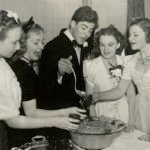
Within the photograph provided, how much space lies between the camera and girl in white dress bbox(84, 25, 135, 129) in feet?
8.82

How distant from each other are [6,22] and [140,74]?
1.28 metres

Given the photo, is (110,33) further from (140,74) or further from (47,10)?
(47,10)

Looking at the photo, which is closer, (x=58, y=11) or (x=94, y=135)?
(x=94, y=135)

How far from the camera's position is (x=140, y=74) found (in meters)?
2.63

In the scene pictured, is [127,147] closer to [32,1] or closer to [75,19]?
[75,19]

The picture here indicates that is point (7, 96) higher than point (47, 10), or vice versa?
point (47, 10)

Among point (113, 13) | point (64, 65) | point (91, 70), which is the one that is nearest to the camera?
point (64, 65)

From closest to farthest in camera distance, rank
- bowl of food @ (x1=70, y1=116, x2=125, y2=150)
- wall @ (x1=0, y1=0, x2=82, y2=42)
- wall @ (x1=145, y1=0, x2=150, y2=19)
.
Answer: bowl of food @ (x1=70, y1=116, x2=125, y2=150), wall @ (x1=0, y1=0, x2=82, y2=42), wall @ (x1=145, y1=0, x2=150, y2=19)

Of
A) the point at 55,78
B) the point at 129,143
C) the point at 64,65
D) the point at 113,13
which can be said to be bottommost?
the point at 129,143

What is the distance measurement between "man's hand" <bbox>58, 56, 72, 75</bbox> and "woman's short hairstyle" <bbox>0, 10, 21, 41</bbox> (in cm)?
92

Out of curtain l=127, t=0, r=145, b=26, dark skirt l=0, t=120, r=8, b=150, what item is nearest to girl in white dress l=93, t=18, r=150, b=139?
dark skirt l=0, t=120, r=8, b=150

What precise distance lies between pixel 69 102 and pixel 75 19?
2.33 ft

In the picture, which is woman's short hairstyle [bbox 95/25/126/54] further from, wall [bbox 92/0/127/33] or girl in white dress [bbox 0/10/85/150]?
wall [bbox 92/0/127/33]

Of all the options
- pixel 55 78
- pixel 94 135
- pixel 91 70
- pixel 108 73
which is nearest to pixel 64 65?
pixel 55 78
